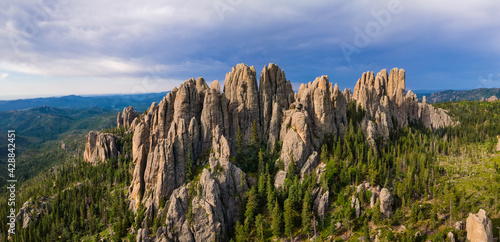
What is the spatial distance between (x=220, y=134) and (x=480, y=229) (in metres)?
83.6

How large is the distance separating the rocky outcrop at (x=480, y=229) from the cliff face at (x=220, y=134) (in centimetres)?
3741

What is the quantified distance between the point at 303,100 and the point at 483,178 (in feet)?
256

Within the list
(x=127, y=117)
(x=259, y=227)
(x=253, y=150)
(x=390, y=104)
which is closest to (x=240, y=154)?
(x=253, y=150)

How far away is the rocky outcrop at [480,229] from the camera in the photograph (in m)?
60.7

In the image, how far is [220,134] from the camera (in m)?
99.1

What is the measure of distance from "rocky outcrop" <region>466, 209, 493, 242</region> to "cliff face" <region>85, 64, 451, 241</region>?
1473 inches

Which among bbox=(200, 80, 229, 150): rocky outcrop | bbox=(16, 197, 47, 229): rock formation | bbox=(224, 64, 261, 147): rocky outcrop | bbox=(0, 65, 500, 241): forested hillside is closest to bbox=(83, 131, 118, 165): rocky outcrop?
bbox=(0, 65, 500, 241): forested hillside

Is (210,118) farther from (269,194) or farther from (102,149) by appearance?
(102,149)

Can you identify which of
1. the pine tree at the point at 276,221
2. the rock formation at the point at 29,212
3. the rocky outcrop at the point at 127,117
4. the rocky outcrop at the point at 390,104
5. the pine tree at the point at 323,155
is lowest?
the rock formation at the point at 29,212

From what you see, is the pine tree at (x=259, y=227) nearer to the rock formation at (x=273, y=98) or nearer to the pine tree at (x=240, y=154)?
the pine tree at (x=240, y=154)

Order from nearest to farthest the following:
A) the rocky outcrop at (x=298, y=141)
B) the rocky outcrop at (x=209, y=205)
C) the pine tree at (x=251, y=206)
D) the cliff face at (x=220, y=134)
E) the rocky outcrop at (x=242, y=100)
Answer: the rocky outcrop at (x=209, y=205) < the cliff face at (x=220, y=134) < the pine tree at (x=251, y=206) < the rocky outcrop at (x=298, y=141) < the rocky outcrop at (x=242, y=100)

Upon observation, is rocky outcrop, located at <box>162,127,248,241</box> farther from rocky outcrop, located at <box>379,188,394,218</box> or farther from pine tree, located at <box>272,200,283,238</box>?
rocky outcrop, located at <box>379,188,394,218</box>

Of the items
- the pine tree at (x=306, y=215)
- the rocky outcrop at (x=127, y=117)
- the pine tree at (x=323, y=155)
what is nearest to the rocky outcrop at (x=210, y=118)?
the pine tree at (x=323, y=155)

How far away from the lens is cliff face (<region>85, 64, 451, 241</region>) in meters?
81.2
